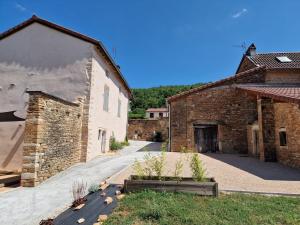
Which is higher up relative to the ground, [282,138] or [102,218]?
[282,138]

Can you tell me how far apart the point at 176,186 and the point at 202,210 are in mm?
1130

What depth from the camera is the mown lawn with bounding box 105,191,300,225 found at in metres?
3.94

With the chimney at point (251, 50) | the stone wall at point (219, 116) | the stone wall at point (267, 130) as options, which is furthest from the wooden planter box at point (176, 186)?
the chimney at point (251, 50)

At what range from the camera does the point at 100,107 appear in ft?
41.0

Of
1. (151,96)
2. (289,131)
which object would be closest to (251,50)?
(289,131)

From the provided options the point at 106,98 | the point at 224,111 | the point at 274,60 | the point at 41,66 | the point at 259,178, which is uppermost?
the point at 274,60

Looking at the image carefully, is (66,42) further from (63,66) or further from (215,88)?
(215,88)

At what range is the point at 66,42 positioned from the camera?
11109 millimetres

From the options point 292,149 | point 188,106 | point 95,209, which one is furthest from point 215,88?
point 95,209

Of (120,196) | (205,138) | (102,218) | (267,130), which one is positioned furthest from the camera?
(205,138)

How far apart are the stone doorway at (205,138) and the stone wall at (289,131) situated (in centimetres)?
423

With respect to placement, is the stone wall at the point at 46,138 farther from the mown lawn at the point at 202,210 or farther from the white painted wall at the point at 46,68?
the mown lawn at the point at 202,210

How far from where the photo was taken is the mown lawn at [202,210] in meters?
3.94

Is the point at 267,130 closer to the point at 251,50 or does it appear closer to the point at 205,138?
the point at 205,138
